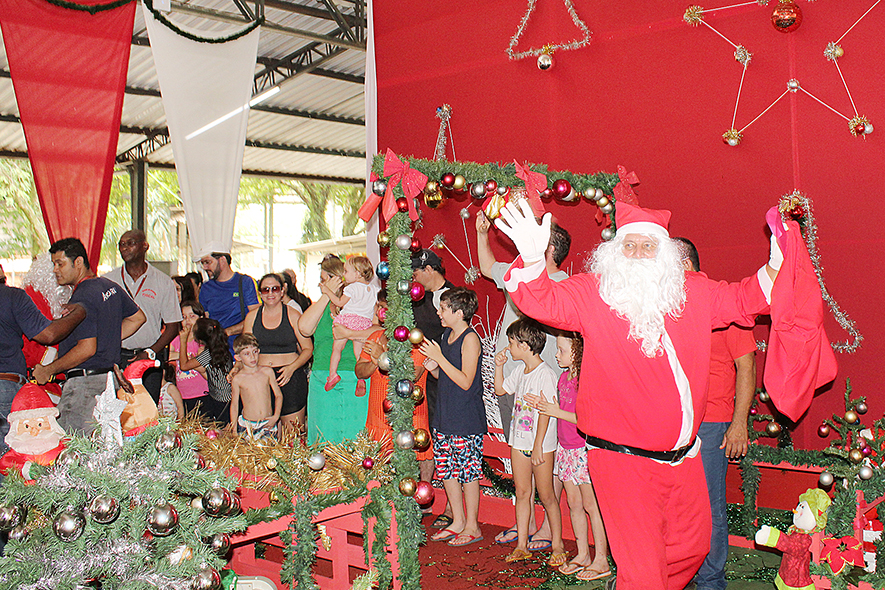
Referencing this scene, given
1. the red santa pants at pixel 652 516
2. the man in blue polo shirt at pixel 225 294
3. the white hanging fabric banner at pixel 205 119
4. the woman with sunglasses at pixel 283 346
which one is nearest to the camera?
the red santa pants at pixel 652 516

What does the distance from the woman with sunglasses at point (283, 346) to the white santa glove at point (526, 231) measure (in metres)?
2.58

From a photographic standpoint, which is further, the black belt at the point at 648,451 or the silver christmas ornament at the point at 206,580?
the black belt at the point at 648,451

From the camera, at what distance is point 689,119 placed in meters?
4.93

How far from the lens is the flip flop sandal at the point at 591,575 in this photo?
3.78 meters

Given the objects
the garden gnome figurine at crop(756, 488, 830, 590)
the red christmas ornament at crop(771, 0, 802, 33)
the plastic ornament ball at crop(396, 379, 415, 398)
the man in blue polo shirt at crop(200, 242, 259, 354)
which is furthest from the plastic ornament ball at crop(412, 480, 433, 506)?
the red christmas ornament at crop(771, 0, 802, 33)

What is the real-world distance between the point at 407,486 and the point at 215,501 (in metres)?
1.02

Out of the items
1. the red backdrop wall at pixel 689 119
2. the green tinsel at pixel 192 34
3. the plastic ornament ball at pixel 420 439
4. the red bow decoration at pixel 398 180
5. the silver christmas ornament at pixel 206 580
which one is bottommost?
the silver christmas ornament at pixel 206 580

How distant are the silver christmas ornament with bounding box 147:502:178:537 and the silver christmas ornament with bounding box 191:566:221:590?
0.60ft

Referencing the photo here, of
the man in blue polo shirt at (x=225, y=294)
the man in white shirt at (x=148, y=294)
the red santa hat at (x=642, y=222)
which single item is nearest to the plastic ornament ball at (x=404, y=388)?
the red santa hat at (x=642, y=222)

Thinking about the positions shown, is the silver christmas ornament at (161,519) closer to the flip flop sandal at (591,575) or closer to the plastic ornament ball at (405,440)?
the plastic ornament ball at (405,440)

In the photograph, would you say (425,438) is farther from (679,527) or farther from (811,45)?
(811,45)

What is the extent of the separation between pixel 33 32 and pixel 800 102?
5.56 metres

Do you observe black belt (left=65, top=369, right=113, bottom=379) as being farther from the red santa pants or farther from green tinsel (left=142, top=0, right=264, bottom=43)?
green tinsel (left=142, top=0, right=264, bottom=43)

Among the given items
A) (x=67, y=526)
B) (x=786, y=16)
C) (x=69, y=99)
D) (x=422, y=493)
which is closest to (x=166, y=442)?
(x=67, y=526)
